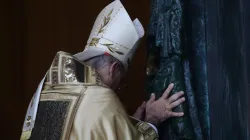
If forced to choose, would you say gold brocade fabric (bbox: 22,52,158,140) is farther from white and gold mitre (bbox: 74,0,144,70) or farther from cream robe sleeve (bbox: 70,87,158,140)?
white and gold mitre (bbox: 74,0,144,70)

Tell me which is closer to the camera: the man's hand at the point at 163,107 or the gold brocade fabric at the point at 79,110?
the gold brocade fabric at the point at 79,110

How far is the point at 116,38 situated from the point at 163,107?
11.2 inches

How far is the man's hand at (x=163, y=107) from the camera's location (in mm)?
1272

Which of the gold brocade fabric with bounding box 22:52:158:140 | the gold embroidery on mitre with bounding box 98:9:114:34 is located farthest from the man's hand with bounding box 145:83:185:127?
the gold embroidery on mitre with bounding box 98:9:114:34

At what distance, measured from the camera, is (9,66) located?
8.14ft

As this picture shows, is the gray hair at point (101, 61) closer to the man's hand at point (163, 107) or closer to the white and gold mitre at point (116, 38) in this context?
the white and gold mitre at point (116, 38)

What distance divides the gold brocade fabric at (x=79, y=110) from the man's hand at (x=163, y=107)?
0.06 m

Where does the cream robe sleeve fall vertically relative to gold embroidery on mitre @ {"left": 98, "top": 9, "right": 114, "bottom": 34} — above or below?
below

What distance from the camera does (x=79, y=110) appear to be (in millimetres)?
1187

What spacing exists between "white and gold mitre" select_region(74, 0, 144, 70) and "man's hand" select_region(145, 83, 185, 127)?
169 mm

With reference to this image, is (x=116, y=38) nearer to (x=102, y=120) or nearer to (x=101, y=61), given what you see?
(x=101, y=61)

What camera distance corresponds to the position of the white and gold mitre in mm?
1354

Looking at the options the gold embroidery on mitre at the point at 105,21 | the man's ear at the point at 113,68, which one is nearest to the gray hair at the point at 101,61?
the man's ear at the point at 113,68

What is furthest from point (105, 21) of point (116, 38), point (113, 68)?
point (113, 68)
